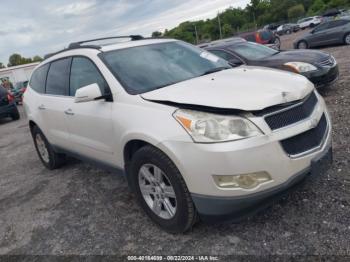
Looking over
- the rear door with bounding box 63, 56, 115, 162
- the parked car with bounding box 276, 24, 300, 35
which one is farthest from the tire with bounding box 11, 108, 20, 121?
the parked car with bounding box 276, 24, 300, 35

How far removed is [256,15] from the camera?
88250 mm

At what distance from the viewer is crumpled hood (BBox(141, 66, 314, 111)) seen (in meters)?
2.65

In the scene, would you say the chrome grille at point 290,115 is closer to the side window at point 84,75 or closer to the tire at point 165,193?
the tire at point 165,193

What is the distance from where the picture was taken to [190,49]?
4.28 metres

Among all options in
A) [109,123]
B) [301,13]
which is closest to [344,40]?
[109,123]

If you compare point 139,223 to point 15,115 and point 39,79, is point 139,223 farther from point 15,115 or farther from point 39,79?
point 15,115

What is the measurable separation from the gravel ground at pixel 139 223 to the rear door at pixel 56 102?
0.70 meters

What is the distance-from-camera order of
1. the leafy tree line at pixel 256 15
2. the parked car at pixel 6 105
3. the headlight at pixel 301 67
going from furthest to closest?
the leafy tree line at pixel 256 15 < the parked car at pixel 6 105 < the headlight at pixel 301 67

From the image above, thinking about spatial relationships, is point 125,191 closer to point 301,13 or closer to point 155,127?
point 155,127

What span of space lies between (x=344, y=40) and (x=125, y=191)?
16.1 m

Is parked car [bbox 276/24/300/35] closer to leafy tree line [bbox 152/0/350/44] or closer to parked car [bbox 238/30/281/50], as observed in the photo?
leafy tree line [bbox 152/0/350/44]

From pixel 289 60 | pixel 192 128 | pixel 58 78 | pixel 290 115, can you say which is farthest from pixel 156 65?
pixel 289 60

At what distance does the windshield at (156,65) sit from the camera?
11.1ft

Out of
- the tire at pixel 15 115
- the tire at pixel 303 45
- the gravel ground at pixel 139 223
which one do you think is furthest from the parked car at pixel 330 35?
the tire at pixel 15 115
